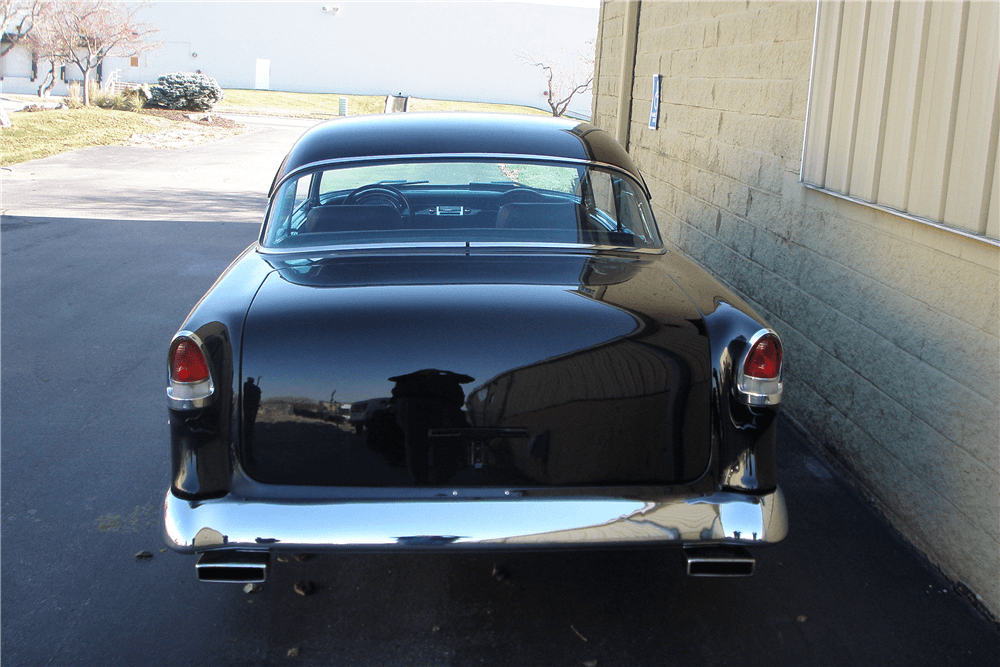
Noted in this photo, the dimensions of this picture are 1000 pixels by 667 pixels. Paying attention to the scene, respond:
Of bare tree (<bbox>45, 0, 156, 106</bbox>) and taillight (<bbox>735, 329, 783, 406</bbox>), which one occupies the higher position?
bare tree (<bbox>45, 0, 156, 106</bbox>)

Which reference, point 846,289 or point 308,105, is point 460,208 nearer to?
point 846,289

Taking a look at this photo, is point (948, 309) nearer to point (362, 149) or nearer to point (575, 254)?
point (575, 254)

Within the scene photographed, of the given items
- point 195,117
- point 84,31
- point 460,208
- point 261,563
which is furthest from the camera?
point 84,31

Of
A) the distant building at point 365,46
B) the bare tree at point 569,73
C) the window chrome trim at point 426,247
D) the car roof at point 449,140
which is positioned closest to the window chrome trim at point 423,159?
the car roof at point 449,140

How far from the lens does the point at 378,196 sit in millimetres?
4258

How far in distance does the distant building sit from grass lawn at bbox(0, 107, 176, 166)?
26154 millimetres

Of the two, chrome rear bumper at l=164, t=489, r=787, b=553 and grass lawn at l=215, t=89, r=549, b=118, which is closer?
chrome rear bumper at l=164, t=489, r=787, b=553

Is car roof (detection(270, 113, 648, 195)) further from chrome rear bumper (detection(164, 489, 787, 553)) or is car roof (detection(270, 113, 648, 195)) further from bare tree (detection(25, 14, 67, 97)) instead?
bare tree (detection(25, 14, 67, 97))

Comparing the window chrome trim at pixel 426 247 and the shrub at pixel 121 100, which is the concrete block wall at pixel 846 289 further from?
the shrub at pixel 121 100

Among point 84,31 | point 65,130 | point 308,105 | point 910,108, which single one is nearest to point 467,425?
point 910,108

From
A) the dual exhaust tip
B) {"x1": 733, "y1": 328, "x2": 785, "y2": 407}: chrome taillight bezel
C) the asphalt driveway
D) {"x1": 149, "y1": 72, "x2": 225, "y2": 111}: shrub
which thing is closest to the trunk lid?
{"x1": 733, "y1": 328, "x2": 785, "y2": 407}: chrome taillight bezel

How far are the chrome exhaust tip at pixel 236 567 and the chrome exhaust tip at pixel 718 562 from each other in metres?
1.30

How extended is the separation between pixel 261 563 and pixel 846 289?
3.07m

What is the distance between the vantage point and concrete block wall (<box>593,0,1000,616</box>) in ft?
10.7
